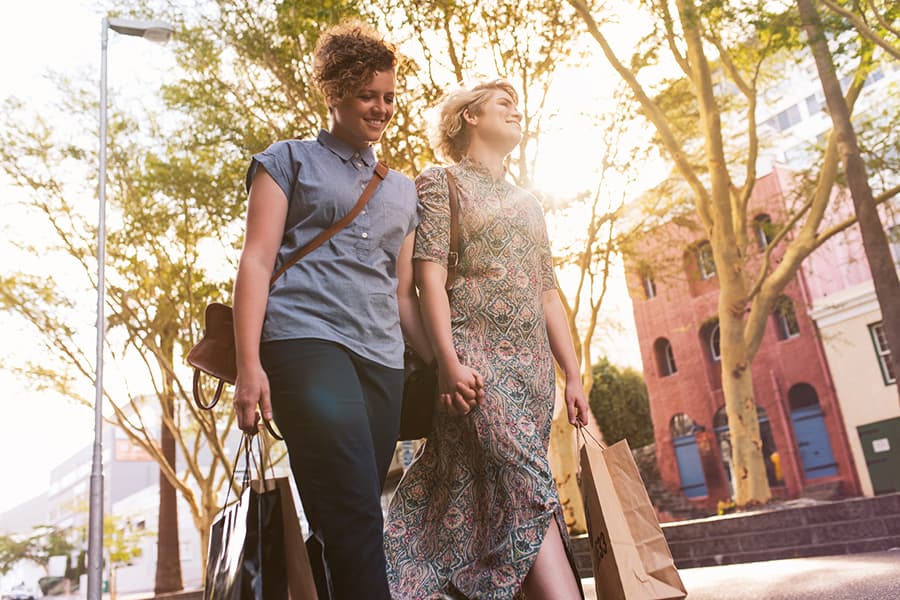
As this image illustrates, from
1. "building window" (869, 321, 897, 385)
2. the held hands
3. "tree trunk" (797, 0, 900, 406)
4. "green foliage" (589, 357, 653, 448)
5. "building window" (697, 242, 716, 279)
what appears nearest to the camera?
the held hands

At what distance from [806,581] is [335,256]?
500 centimetres

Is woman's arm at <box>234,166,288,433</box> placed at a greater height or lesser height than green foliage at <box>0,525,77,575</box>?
lesser

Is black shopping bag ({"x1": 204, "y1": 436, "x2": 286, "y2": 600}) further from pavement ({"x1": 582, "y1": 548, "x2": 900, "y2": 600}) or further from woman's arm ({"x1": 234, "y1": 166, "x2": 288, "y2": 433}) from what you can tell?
pavement ({"x1": 582, "y1": 548, "x2": 900, "y2": 600})

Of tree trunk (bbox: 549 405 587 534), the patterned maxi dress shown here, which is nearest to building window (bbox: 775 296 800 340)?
tree trunk (bbox: 549 405 587 534)

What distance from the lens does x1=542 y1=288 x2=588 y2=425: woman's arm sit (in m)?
3.05

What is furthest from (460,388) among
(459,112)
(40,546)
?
(40,546)

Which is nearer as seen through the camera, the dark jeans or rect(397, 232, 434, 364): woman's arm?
the dark jeans

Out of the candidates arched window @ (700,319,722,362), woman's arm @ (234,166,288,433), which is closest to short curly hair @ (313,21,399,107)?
woman's arm @ (234,166,288,433)

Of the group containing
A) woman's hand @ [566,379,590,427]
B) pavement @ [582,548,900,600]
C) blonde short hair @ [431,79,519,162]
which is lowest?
pavement @ [582,548,900,600]

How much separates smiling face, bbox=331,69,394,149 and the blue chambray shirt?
0.15 feet

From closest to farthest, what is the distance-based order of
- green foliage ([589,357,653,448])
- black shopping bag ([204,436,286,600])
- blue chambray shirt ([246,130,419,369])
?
black shopping bag ([204,436,286,600]) → blue chambray shirt ([246,130,419,369]) → green foliage ([589,357,653,448])

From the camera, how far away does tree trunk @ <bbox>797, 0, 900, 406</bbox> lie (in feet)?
29.2

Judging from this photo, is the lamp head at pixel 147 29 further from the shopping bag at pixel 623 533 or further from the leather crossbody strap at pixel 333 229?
the shopping bag at pixel 623 533

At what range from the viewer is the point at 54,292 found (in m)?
18.1
